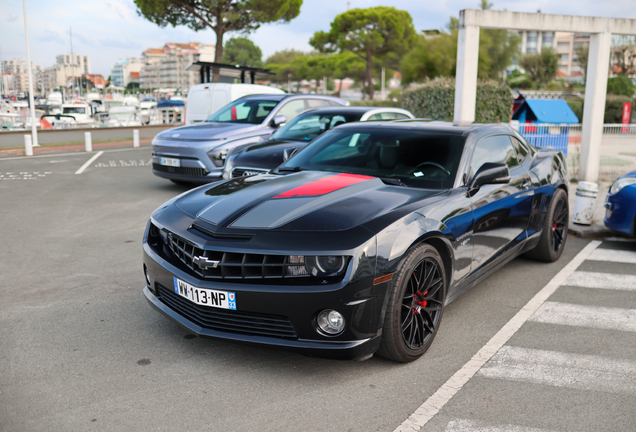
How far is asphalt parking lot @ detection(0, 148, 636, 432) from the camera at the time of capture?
2.89m

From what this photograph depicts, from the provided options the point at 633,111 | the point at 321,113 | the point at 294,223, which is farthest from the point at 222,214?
the point at 633,111

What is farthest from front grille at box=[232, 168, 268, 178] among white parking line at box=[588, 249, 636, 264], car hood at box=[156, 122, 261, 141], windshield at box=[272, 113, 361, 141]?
white parking line at box=[588, 249, 636, 264]

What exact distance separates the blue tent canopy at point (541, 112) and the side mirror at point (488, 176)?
18.6 meters

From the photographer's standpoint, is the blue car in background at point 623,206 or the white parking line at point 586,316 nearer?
the white parking line at point 586,316

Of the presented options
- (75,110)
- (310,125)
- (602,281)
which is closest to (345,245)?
(602,281)

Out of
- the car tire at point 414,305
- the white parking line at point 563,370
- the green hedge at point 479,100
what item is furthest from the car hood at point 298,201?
the green hedge at point 479,100

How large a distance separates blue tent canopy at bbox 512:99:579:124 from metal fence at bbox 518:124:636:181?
34.0 feet

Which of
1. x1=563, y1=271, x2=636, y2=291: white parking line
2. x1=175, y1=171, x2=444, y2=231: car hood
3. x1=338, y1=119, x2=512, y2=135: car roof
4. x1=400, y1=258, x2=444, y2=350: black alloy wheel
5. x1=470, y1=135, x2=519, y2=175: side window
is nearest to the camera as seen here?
x1=175, y1=171, x2=444, y2=231: car hood

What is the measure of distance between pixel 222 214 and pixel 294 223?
0.50 meters

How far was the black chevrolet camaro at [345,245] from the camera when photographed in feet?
10.1

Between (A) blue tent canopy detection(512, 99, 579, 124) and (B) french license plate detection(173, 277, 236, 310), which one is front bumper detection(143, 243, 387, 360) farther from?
(A) blue tent canopy detection(512, 99, 579, 124)

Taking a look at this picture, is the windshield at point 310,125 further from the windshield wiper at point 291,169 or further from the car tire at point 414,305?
the car tire at point 414,305

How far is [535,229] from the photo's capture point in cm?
541

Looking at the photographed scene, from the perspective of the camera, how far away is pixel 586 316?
4.46 metres
